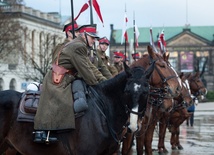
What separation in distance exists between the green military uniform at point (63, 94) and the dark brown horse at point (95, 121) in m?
0.17

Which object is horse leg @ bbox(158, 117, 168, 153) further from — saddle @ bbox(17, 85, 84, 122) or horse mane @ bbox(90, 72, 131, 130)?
saddle @ bbox(17, 85, 84, 122)

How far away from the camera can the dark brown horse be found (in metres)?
8.21

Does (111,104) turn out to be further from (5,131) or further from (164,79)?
(164,79)

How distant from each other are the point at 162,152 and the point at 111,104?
8417mm

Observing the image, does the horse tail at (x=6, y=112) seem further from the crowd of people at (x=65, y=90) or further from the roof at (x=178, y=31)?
the roof at (x=178, y=31)

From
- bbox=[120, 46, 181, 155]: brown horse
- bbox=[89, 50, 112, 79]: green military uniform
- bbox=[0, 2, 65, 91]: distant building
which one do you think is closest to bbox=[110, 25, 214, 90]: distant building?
bbox=[0, 2, 65, 91]: distant building

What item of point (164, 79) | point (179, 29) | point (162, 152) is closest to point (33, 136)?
point (164, 79)

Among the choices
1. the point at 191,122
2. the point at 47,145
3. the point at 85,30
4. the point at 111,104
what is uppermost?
the point at 85,30

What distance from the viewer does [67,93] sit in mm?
8367

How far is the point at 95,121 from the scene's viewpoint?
8320mm

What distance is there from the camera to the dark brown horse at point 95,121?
821 centimetres

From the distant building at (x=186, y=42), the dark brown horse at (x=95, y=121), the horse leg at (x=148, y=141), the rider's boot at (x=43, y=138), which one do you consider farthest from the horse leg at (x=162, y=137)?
the distant building at (x=186, y=42)

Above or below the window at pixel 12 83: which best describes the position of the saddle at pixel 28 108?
above

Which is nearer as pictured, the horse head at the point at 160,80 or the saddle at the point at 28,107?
the saddle at the point at 28,107
